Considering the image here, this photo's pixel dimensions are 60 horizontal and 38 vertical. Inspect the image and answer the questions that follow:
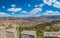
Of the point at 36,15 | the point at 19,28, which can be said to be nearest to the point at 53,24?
the point at 36,15

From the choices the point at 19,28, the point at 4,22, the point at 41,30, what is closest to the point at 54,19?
the point at 41,30

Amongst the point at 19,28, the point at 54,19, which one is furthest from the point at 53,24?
the point at 19,28

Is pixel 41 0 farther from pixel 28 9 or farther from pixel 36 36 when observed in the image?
pixel 36 36

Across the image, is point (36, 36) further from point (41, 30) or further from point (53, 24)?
point (53, 24)

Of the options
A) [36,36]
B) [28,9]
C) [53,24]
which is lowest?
[36,36]

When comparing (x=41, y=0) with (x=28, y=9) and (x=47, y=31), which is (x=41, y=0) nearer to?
(x=28, y=9)

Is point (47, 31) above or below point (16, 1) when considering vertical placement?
below

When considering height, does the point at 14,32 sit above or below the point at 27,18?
below

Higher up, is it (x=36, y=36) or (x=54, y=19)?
(x=54, y=19)
